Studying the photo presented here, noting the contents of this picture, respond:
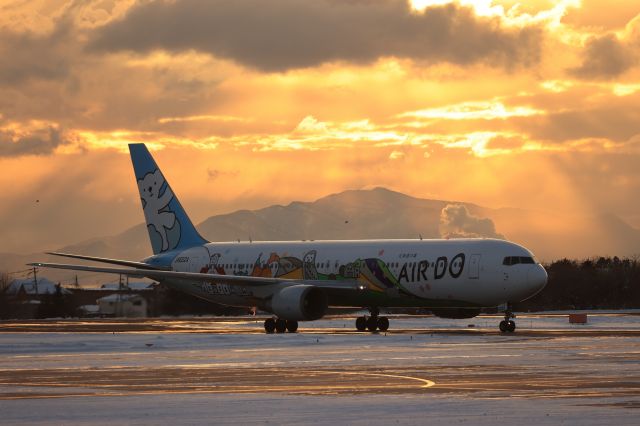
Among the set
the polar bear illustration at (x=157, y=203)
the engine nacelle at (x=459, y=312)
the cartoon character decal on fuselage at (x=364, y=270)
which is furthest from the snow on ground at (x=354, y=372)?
the polar bear illustration at (x=157, y=203)

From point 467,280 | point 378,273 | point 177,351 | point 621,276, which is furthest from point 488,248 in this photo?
point 621,276

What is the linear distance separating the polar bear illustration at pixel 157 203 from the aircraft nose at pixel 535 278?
23.5m

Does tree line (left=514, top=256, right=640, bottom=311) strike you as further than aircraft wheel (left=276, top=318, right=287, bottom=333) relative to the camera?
Yes

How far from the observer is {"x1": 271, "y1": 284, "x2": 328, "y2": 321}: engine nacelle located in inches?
2265

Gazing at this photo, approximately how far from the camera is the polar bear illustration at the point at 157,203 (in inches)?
2798

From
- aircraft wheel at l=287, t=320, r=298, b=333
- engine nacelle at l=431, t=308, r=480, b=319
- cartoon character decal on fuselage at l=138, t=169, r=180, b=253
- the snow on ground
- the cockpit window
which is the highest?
cartoon character decal on fuselage at l=138, t=169, r=180, b=253

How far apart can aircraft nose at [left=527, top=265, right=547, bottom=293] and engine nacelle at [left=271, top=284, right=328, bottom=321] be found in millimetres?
9988

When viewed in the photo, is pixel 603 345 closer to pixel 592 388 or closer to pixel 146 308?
pixel 592 388

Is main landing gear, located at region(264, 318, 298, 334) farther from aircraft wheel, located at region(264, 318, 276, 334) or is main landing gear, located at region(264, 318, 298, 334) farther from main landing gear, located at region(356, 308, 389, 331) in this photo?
main landing gear, located at region(356, 308, 389, 331)

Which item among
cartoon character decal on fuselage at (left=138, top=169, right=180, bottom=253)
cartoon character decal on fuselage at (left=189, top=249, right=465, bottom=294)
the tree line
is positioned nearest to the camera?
cartoon character decal on fuselage at (left=189, top=249, right=465, bottom=294)

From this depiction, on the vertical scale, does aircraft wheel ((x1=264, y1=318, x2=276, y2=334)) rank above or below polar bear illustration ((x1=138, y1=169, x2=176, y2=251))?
below

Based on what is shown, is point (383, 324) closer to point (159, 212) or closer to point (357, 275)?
point (357, 275)

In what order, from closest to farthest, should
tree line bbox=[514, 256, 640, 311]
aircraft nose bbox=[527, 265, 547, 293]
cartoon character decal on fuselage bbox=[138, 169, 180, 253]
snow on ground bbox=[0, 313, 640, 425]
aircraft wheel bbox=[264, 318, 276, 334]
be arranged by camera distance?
snow on ground bbox=[0, 313, 640, 425], aircraft nose bbox=[527, 265, 547, 293], aircraft wheel bbox=[264, 318, 276, 334], cartoon character decal on fuselage bbox=[138, 169, 180, 253], tree line bbox=[514, 256, 640, 311]

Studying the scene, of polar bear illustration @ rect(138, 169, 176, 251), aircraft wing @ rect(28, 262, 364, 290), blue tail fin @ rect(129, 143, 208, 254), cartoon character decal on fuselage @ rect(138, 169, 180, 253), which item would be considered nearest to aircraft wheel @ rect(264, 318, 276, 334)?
aircraft wing @ rect(28, 262, 364, 290)
